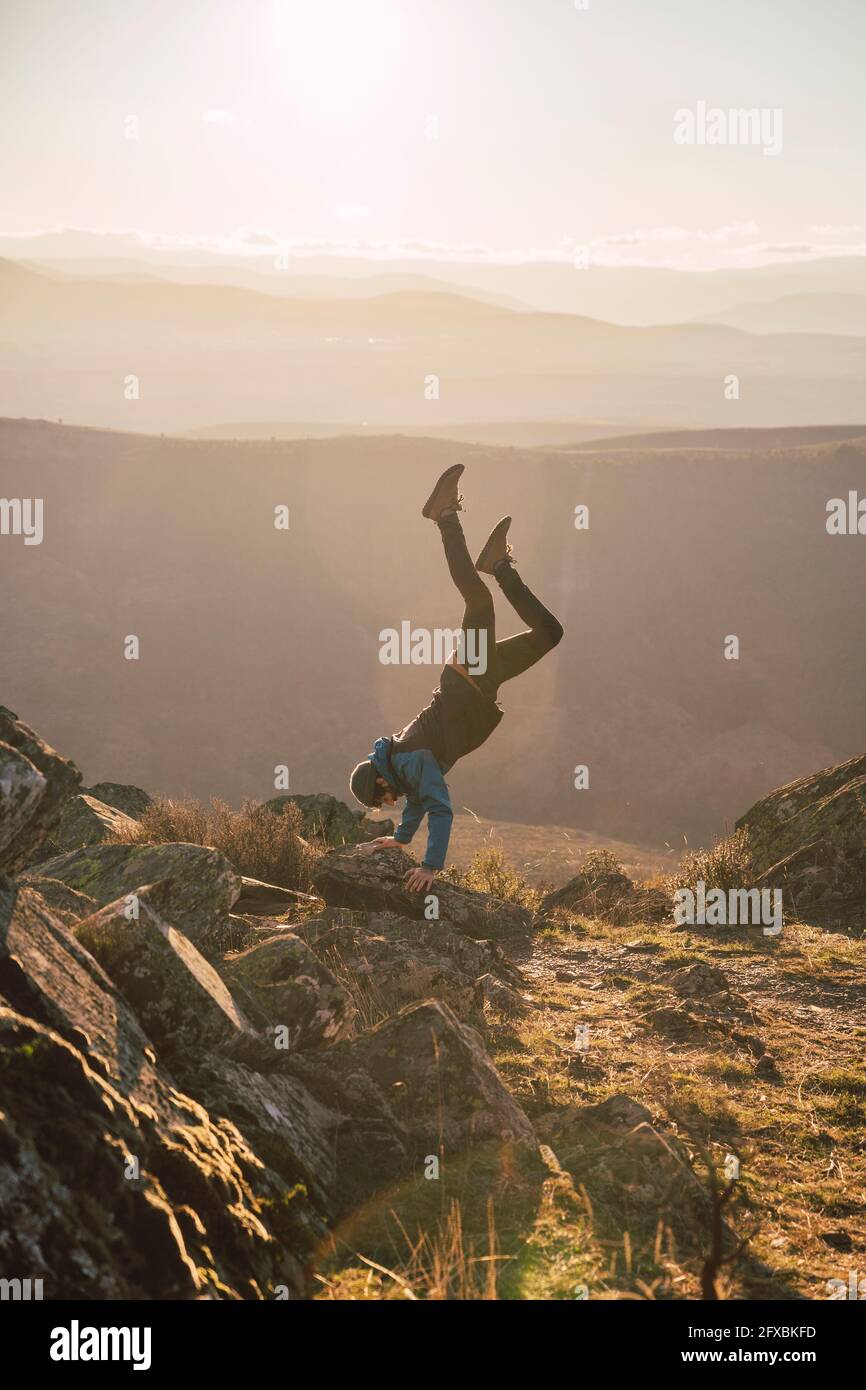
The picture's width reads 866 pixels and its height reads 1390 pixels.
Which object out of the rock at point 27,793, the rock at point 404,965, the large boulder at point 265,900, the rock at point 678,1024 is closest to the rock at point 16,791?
the rock at point 27,793

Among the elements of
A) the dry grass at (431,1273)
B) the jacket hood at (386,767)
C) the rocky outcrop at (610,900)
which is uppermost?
the jacket hood at (386,767)

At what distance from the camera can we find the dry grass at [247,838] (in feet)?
32.6

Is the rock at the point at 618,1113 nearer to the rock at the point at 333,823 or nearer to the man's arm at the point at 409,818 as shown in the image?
the man's arm at the point at 409,818

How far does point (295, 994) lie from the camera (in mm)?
5246

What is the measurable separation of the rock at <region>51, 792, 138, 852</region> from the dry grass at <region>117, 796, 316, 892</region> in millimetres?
219

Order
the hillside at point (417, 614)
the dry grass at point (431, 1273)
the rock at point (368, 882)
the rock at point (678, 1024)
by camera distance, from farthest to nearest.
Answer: the hillside at point (417, 614)
the rock at point (368, 882)
the rock at point (678, 1024)
the dry grass at point (431, 1273)

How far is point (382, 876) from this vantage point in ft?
28.6

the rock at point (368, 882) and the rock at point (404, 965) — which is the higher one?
the rock at point (368, 882)

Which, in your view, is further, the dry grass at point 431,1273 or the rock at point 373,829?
the rock at point 373,829

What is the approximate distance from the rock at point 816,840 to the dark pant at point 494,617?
4.52 metres

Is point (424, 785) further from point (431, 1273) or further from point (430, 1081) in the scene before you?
point (431, 1273)

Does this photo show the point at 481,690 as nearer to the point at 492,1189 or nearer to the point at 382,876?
the point at 382,876

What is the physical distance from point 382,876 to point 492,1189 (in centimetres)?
436
